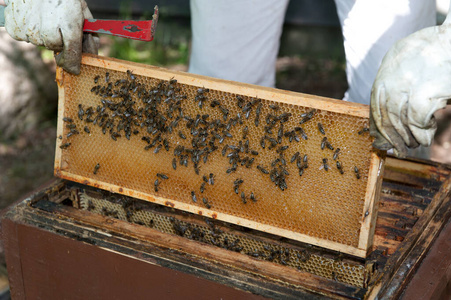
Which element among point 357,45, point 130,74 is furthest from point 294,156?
point 357,45

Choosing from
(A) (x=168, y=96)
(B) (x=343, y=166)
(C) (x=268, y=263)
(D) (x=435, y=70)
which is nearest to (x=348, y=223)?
(B) (x=343, y=166)

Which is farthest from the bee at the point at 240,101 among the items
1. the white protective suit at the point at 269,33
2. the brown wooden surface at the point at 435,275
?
the white protective suit at the point at 269,33

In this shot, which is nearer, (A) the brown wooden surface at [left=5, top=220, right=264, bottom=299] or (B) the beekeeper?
(B) the beekeeper

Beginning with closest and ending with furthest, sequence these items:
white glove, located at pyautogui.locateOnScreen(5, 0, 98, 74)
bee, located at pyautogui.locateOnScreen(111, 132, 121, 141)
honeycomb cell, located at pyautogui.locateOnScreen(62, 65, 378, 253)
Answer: honeycomb cell, located at pyautogui.locateOnScreen(62, 65, 378, 253)
white glove, located at pyautogui.locateOnScreen(5, 0, 98, 74)
bee, located at pyautogui.locateOnScreen(111, 132, 121, 141)

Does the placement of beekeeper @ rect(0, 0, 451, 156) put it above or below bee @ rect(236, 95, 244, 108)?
above

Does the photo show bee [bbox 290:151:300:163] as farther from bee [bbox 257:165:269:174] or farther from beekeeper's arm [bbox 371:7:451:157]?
beekeeper's arm [bbox 371:7:451:157]

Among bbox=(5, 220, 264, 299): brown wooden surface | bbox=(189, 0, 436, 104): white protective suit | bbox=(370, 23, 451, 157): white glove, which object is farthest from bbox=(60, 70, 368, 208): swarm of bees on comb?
bbox=(189, 0, 436, 104): white protective suit

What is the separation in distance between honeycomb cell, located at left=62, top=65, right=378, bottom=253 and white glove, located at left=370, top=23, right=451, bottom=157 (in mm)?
176

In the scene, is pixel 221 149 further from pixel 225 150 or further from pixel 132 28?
pixel 132 28

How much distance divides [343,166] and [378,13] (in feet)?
4.01


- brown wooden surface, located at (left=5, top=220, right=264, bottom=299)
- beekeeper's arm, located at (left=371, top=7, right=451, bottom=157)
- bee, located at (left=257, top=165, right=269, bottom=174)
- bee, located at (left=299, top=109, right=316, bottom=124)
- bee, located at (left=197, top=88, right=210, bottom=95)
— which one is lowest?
brown wooden surface, located at (left=5, top=220, right=264, bottom=299)

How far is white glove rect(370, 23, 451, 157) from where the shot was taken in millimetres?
1887

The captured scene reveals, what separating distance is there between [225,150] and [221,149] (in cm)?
3

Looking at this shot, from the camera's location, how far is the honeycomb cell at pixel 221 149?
2279 millimetres
